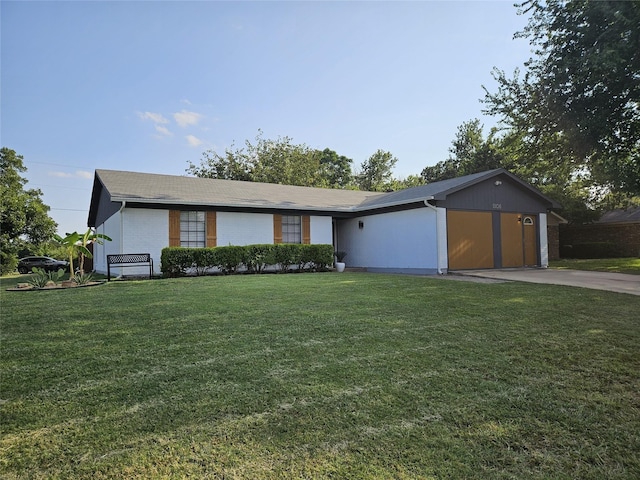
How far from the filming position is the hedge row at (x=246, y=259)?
39.1 feet

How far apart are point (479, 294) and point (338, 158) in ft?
134

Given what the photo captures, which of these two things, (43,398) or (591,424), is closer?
(591,424)

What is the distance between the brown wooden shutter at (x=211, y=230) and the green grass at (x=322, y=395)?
8151 mm

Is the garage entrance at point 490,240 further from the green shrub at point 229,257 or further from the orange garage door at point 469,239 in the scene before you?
the green shrub at point 229,257

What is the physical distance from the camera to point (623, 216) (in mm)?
25297

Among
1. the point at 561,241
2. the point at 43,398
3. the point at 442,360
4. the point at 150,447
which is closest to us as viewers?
the point at 150,447

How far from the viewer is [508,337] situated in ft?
13.6

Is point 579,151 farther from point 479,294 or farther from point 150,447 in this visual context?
point 150,447

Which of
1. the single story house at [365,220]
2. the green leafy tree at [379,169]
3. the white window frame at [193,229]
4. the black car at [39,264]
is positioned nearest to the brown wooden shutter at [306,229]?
the single story house at [365,220]

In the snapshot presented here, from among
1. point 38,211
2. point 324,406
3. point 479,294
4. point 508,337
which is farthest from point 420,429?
point 38,211

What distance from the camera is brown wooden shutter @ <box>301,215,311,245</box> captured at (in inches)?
598

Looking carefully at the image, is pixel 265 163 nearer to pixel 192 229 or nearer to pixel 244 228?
pixel 244 228

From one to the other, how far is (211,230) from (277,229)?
8.17ft

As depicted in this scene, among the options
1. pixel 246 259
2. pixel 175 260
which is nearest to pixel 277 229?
pixel 246 259
